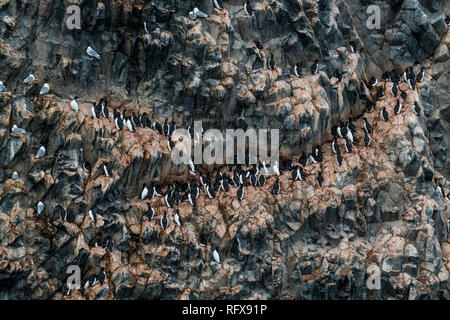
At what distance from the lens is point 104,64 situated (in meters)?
49.4

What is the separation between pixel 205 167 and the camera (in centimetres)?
4909

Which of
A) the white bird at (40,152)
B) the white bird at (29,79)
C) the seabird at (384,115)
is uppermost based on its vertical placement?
the white bird at (29,79)

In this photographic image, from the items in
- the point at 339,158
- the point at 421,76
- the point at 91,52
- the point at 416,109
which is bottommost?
the point at 339,158

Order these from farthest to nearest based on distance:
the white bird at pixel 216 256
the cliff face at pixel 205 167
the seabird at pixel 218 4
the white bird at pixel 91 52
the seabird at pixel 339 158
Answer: the seabird at pixel 218 4 < the seabird at pixel 339 158 < the white bird at pixel 91 52 < the white bird at pixel 216 256 < the cliff face at pixel 205 167

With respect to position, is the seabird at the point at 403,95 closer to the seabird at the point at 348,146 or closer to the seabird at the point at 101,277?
the seabird at the point at 348,146

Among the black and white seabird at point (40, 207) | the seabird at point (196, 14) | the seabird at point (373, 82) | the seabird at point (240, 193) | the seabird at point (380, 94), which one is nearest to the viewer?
the black and white seabird at point (40, 207)

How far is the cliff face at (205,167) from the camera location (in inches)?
1761

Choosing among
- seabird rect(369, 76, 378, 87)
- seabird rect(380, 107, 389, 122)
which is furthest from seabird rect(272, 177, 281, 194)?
seabird rect(369, 76, 378, 87)

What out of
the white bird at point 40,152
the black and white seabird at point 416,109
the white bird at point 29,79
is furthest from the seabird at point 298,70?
the white bird at point 40,152

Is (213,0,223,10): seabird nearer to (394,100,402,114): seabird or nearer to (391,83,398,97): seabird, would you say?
(391,83,398,97): seabird

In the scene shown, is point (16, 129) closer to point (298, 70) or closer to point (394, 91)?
point (298, 70)

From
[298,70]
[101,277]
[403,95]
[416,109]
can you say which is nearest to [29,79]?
[101,277]

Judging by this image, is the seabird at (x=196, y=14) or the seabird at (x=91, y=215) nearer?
the seabird at (x=91, y=215)

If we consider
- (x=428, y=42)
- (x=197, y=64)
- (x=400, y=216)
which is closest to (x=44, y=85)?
(x=197, y=64)
